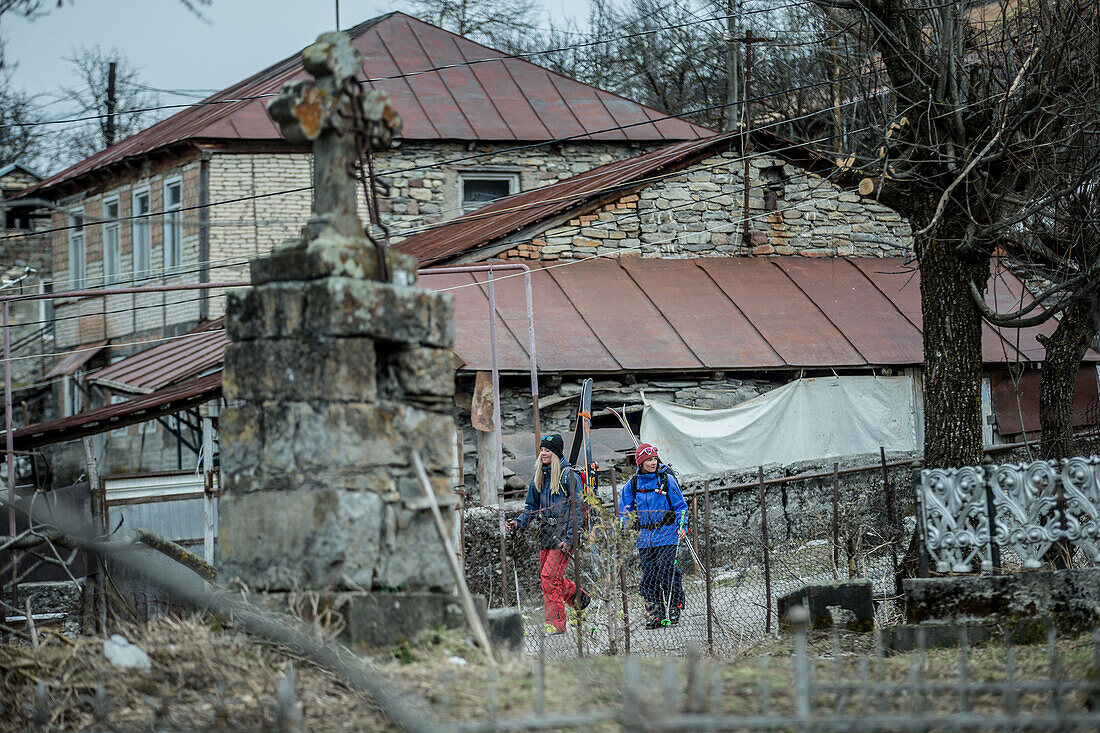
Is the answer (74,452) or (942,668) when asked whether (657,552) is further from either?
(74,452)

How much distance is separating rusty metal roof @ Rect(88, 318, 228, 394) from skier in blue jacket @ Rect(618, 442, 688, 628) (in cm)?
659

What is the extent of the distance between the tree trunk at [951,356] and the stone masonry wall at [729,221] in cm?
654

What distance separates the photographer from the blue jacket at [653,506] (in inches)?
386

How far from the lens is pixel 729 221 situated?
53.1ft

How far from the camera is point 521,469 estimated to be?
43.1ft

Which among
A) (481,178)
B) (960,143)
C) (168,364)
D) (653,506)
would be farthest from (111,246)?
(960,143)

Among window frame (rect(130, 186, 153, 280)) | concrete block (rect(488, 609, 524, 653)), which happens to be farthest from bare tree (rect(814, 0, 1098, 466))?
window frame (rect(130, 186, 153, 280))

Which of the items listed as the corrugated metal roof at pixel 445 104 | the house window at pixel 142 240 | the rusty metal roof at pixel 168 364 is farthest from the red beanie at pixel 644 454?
the house window at pixel 142 240

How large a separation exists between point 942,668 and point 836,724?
1.81 metres

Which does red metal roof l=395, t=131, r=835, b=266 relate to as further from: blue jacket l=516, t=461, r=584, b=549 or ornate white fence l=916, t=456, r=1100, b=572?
ornate white fence l=916, t=456, r=1100, b=572

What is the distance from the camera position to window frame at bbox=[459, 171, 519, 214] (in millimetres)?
19625

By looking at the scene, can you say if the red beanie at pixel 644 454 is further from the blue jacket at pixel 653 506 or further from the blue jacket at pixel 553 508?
the blue jacket at pixel 553 508

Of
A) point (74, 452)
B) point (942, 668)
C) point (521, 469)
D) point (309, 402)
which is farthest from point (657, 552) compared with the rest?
point (74, 452)

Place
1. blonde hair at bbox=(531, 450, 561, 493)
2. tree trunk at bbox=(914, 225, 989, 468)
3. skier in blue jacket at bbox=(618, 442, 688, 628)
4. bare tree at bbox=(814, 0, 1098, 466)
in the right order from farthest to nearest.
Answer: blonde hair at bbox=(531, 450, 561, 493) → skier in blue jacket at bbox=(618, 442, 688, 628) → tree trunk at bbox=(914, 225, 989, 468) → bare tree at bbox=(814, 0, 1098, 466)
